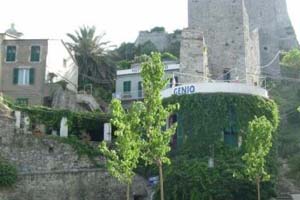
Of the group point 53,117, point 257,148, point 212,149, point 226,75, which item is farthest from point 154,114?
point 226,75

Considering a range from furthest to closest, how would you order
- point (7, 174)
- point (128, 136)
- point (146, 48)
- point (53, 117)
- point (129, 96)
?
1. point (146, 48)
2. point (129, 96)
3. point (53, 117)
4. point (7, 174)
5. point (128, 136)

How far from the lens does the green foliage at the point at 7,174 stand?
104 feet

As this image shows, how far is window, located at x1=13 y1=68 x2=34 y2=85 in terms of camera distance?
1775 inches

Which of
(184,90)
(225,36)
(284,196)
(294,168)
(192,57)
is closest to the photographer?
(284,196)

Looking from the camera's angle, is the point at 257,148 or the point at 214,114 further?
the point at 214,114

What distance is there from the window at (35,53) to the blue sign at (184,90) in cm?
1699

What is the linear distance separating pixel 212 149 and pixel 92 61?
25950 mm

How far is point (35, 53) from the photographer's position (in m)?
45.6

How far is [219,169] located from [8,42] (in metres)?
24.6

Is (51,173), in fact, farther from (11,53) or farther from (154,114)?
(11,53)

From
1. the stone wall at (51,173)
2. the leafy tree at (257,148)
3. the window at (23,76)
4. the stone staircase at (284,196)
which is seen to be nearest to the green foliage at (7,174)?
the stone wall at (51,173)

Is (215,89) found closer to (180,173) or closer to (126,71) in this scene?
(180,173)

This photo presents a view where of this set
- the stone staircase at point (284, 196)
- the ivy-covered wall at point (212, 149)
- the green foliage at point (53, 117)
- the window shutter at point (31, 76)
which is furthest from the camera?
the window shutter at point (31, 76)

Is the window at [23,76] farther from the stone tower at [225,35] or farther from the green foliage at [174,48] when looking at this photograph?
the green foliage at [174,48]
